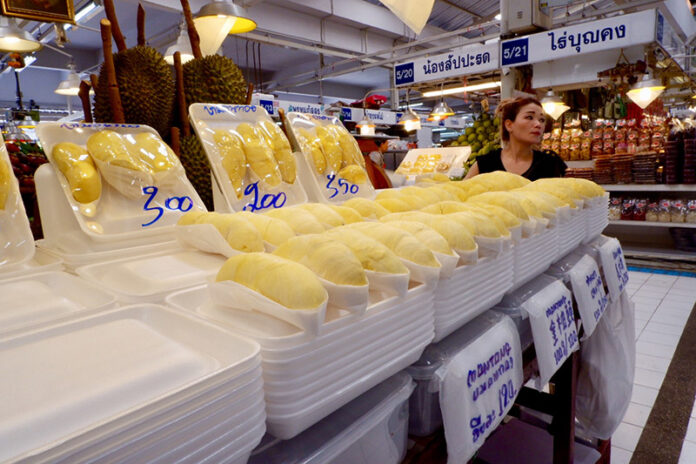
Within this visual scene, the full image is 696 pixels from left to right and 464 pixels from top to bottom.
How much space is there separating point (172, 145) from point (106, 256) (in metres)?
0.42

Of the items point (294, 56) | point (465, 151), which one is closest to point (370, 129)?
point (294, 56)

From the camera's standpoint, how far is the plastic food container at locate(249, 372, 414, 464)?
0.54m

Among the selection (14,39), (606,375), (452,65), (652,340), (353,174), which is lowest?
(652,340)

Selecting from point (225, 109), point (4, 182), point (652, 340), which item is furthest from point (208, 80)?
point (652, 340)

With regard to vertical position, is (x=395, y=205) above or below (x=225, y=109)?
below

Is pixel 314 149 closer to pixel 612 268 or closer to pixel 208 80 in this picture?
pixel 208 80

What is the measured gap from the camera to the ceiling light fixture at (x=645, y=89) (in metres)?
4.64

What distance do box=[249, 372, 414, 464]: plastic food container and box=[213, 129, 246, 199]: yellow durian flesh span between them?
68 cm

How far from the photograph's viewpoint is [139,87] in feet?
3.80

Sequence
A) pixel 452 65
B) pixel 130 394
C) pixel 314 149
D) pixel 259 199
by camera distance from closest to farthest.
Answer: pixel 130 394, pixel 259 199, pixel 314 149, pixel 452 65

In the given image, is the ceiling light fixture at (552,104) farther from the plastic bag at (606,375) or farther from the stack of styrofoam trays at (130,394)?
the stack of styrofoam trays at (130,394)

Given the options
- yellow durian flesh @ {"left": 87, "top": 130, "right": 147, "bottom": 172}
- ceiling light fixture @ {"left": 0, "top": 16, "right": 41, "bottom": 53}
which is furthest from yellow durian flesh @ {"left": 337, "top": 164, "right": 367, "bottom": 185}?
ceiling light fixture @ {"left": 0, "top": 16, "right": 41, "bottom": 53}

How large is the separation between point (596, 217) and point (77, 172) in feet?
5.03

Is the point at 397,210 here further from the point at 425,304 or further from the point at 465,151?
the point at 465,151
